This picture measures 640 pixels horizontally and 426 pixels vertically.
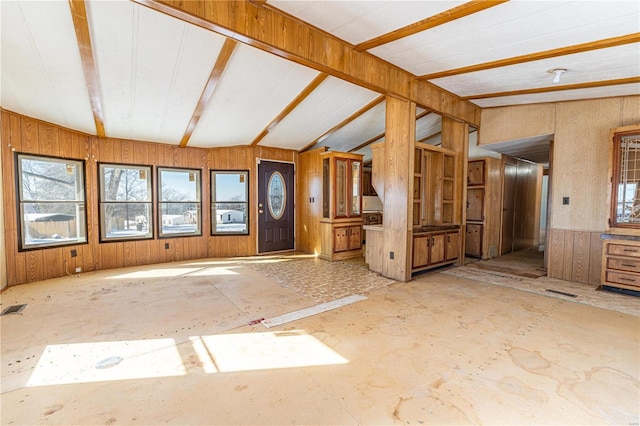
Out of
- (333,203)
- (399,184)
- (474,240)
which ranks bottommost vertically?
(474,240)

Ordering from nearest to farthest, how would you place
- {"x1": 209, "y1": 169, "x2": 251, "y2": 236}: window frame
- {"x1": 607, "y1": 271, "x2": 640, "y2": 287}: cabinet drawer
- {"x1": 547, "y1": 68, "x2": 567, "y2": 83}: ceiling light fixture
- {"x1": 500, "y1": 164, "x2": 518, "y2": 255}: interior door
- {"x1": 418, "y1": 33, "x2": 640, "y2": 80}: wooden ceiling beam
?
{"x1": 418, "y1": 33, "x2": 640, "y2": 80}: wooden ceiling beam < {"x1": 547, "y1": 68, "x2": 567, "y2": 83}: ceiling light fixture < {"x1": 607, "y1": 271, "x2": 640, "y2": 287}: cabinet drawer < {"x1": 209, "y1": 169, "x2": 251, "y2": 236}: window frame < {"x1": 500, "y1": 164, "x2": 518, "y2": 255}: interior door

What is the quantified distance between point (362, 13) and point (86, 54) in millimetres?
2954

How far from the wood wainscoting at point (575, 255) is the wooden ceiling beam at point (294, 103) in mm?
4547

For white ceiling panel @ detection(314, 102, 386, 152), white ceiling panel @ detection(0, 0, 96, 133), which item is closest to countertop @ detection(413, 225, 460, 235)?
white ceiling panel @ detection(314, 102, 386, 152)

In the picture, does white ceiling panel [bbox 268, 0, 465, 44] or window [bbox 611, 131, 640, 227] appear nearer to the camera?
white ceiling panel [bbox 268, 0, 465, 44]

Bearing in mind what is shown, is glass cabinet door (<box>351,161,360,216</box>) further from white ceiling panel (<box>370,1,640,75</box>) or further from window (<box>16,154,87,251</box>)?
window (<box>16,154,87,251</box>)

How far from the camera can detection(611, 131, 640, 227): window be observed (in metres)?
3.87

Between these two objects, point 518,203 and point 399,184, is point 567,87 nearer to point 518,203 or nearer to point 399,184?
point 399,184

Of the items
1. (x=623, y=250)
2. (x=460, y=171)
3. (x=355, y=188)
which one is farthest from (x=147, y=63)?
(x=623, y=250)

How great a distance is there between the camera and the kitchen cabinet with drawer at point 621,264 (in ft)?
12.6

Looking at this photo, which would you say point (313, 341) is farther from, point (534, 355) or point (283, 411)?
point (534, 355)

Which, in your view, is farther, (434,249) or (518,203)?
(518,203)

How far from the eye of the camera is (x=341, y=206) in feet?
21.5

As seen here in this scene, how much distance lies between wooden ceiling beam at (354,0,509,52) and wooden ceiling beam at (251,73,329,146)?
0.91m
